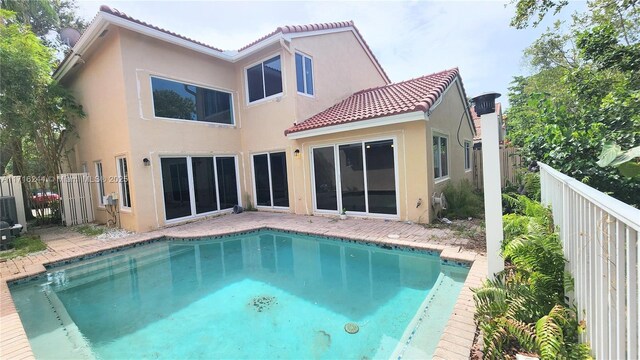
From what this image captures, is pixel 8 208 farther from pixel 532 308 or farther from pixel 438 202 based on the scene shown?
pixel 532 308

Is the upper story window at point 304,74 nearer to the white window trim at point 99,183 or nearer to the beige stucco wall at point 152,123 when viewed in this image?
the beige stucco wall at point 152,123

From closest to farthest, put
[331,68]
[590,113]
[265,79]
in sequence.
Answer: [590,113], [265,79], [331,68]

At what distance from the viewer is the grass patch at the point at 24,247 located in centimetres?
913

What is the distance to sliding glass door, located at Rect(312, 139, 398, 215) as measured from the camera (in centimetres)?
1085

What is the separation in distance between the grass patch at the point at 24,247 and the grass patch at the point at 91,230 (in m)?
1.39

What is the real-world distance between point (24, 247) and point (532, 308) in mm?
14882

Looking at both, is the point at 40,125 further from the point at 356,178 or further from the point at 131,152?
the point at 356,178

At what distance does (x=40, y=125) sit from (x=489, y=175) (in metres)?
18.6

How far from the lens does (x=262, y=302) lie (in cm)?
569

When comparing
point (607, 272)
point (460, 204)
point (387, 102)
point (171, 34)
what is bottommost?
point (460, 204)

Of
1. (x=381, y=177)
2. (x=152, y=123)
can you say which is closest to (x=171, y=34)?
(x=152, y=123)

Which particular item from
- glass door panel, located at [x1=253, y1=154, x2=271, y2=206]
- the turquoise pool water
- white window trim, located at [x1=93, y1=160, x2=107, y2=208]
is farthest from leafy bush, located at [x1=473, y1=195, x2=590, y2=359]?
white window trim, located at [x1=93, y1=160, x2=107, y2=208]

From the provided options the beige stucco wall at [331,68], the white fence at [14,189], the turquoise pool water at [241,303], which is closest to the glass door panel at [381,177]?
the turquoise pool water at [241,303]

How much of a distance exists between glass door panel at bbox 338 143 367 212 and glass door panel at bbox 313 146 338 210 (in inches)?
17.2
